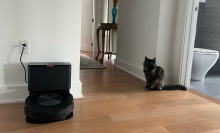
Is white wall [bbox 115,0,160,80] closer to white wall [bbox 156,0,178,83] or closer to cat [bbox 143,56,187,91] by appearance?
white wall [bbox 156,0,178,83]

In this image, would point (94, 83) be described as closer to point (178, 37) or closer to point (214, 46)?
point (178, 37)

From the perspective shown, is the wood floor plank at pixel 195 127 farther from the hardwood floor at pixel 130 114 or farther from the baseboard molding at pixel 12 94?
the baseboard molding at pixel 12 94

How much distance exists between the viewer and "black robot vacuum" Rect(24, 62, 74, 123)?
1110mm

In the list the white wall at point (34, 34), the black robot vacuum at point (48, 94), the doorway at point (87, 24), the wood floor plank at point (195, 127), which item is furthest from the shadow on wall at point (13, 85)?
the doorway at point (87, 24)

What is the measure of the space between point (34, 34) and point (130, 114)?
3.28 feet

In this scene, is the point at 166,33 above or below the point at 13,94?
above

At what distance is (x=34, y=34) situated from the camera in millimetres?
1416

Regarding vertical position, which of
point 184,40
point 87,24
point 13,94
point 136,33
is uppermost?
point 87,24

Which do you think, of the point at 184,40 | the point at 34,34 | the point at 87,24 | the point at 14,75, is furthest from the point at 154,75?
the point at 87,24

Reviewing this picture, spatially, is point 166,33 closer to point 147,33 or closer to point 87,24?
point 147,33

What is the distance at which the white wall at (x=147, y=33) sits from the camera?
209 centimetres

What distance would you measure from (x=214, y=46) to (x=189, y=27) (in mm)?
1616

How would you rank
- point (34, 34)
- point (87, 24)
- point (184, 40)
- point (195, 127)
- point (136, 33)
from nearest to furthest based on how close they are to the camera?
point (195, 127), point (34, 34), point (184, 40), point (136, 33), point (87, 24)

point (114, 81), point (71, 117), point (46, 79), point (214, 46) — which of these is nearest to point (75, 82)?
point (46, 79)
